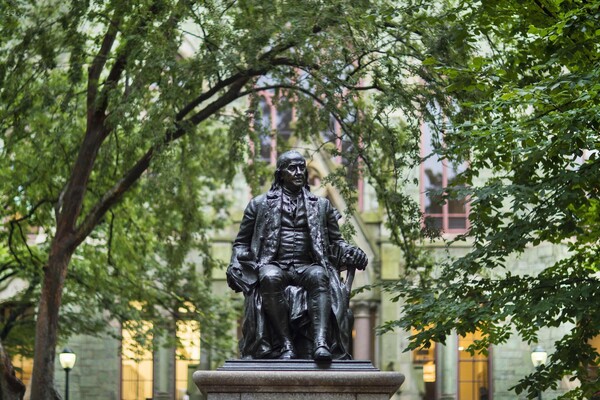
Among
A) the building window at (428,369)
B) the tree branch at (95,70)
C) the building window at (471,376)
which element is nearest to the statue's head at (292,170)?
the tree branch at (95,70)

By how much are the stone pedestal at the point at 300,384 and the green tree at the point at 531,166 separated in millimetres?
5739

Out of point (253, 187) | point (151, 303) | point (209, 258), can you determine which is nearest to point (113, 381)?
point (151, 303)

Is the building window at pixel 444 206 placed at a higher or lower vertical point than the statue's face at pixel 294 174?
higher

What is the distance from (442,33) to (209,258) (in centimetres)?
949

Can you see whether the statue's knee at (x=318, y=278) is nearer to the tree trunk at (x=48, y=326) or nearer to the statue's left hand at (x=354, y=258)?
the statue's left hand at (x=354, y=258)

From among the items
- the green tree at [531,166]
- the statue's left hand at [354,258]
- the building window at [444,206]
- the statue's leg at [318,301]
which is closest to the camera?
the statue's leg at [318,301]

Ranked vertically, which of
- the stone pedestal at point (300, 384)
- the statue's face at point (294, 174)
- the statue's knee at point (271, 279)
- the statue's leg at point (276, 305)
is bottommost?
the stone pedestal at point (300, 384)

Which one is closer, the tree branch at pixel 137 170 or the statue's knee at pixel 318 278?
the statue's knee at pixel 318 278

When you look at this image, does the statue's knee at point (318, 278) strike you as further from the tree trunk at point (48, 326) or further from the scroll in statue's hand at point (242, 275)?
the tree trunk at point (48, 326)

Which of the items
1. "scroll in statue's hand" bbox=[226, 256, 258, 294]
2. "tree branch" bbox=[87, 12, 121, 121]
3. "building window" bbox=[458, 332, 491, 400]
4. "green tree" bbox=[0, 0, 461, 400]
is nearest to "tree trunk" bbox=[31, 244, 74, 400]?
"green tree" bbox=[0, 0, 461, 400]

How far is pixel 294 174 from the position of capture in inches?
612

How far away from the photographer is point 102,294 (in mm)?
31891

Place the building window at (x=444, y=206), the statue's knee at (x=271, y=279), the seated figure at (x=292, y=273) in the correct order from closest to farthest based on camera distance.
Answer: the seated figure at (x=292, y=273) → the statue's knee at (x=271, y=279) → the building window at (x=444, y=206)

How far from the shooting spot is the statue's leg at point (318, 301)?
14.5 metres
